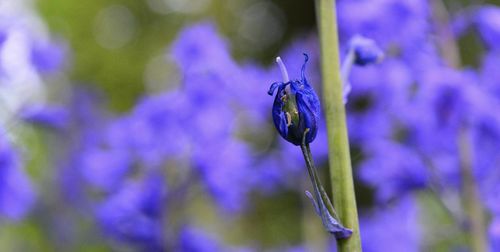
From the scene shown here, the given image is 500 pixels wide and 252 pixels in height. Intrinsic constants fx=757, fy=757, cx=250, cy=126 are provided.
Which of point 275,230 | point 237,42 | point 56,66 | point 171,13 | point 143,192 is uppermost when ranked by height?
point 171,13

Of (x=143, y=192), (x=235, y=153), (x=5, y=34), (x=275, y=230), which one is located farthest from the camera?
(x=275, y=230)

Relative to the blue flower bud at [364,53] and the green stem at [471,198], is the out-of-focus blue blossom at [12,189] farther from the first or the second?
the green stem at [471,198]

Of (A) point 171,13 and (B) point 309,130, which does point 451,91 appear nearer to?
(B) point 309,130

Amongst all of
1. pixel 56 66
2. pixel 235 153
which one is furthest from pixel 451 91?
pixel 56 66

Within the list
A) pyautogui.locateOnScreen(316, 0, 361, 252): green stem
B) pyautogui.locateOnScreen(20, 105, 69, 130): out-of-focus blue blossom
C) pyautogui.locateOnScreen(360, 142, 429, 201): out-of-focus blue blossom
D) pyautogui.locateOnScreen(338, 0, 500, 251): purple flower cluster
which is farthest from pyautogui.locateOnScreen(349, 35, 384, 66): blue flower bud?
pyautogui.locateOnScreen(20, 105, 69, 130): out-of-focus blue blossom

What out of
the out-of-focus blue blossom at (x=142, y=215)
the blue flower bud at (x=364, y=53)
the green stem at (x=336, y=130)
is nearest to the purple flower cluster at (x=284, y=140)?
the out-of-focus blue blossom at (x=142, y=215)

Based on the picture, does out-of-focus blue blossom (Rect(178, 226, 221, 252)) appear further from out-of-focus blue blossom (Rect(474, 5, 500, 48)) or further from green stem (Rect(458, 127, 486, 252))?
out-of-focus blue blossom (Rect(474, 5, 500, 48))

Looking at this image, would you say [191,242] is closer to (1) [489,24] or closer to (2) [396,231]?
(2) [396,231]
